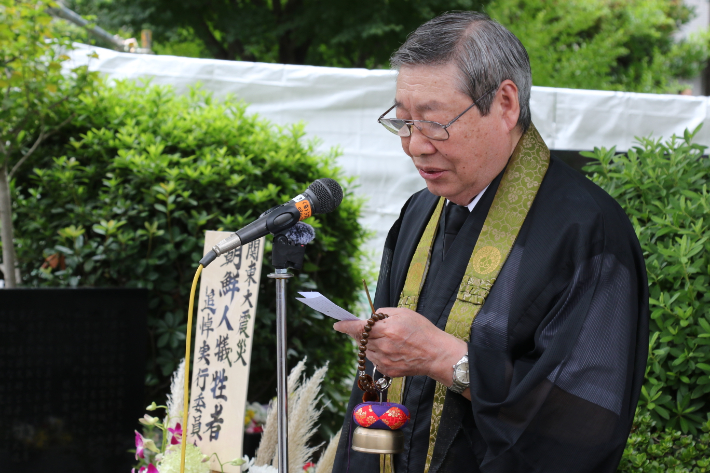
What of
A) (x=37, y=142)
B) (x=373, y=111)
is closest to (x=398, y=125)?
(x=37, y=142)

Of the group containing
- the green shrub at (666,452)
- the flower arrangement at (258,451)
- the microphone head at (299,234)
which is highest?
the microphone head at (299,234)

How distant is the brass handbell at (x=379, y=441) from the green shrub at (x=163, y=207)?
1871 millimetres

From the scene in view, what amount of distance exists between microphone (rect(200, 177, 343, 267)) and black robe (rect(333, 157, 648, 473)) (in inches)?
18.6

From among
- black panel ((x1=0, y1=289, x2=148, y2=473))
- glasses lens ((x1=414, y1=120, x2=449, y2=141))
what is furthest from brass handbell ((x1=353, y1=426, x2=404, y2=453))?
black panel ((x1=0, y1=289, x2=148, y2=473))

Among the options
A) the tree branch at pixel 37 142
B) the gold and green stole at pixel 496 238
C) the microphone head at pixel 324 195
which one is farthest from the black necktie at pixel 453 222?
the tree branch at pixel 37 142

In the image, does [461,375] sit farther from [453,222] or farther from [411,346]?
[453,222]

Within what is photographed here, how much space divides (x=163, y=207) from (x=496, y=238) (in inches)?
82.3

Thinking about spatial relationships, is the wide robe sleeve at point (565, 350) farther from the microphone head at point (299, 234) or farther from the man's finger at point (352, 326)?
the microphone head at point (299, 234)

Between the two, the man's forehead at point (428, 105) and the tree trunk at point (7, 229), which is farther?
the tree trunk at point (7, 229)

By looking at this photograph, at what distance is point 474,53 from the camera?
1.73 meters

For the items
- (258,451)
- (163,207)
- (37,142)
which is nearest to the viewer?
(258,451)

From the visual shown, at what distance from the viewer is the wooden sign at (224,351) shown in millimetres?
2721

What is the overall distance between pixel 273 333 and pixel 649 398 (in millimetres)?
2034

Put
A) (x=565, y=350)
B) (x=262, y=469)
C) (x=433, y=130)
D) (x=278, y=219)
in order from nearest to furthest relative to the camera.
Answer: (x=565, y=350) → (x=278, y=219) → (x=433, y=130) → (x=262, y=469)
